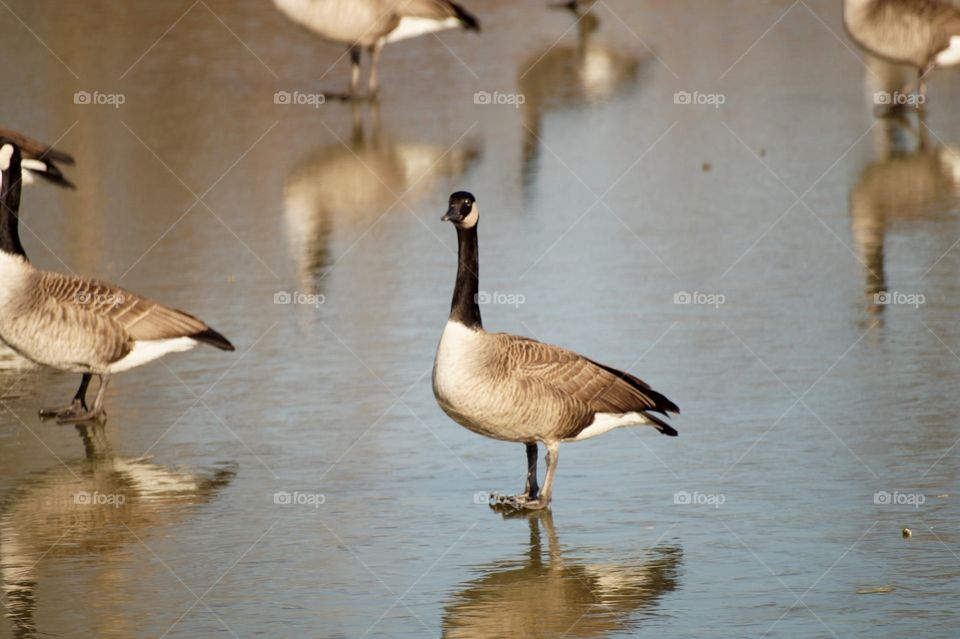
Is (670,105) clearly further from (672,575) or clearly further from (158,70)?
(672,575)

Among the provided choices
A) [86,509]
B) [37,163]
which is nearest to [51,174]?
[37,163]

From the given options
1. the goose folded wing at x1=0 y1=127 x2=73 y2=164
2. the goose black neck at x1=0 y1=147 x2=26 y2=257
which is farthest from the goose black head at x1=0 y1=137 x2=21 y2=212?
the goose folded wing at x1=0 y1=127 x2=73 y2=164

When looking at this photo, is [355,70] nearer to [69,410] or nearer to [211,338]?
[211,338]

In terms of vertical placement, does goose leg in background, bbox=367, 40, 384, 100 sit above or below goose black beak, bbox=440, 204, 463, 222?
above

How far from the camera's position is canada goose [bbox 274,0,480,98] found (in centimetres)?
1777

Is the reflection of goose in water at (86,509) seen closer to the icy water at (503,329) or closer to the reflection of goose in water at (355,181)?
the icy water at (503,329)

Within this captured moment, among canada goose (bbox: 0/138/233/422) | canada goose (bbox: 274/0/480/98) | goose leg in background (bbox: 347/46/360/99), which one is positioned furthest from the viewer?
goose leg in background (bbox: 347/46/360/99)

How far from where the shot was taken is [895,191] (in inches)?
541

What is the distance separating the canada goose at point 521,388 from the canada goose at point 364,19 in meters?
10.6

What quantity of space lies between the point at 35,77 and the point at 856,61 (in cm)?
1010

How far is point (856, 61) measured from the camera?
20234 mm

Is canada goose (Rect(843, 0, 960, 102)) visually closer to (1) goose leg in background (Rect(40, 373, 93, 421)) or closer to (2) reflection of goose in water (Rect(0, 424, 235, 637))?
(1) goose leg in background (Rect(40, 373, 93, 421))

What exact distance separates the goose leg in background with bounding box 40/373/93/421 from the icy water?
9 cm

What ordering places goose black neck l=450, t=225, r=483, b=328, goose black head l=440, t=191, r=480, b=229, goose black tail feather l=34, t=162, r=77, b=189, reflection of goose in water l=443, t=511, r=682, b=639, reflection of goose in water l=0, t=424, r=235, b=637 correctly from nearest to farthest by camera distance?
reflection of goose in water l=443, t=511, r=682, b=639, reflection of goose in water l=0, t=424, r=235, b=637, goose black neck l=450, t=225, r=483, b=328, goose black head l=440, t=191, r=480, b=229, goose black tail feather l=34, t=162, r=77, b=189
